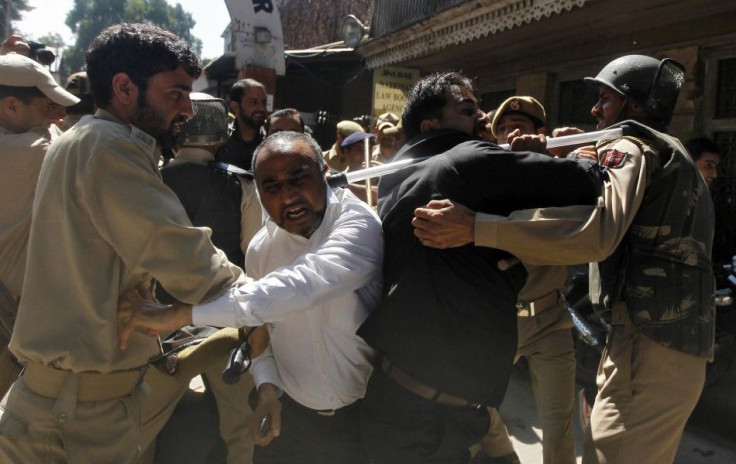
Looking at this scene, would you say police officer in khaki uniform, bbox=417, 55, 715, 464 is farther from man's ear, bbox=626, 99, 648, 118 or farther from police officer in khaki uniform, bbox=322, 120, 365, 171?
police officer in khaki uniform, bbox=322, 120, 365, 171

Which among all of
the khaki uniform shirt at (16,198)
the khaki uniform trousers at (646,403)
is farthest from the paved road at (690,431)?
the khaki uniform shirt at (16,198)

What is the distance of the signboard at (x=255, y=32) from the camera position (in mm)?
7773

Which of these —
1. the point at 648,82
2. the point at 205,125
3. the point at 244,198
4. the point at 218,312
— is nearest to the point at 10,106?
the point at 205,125

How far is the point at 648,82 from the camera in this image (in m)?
2.23

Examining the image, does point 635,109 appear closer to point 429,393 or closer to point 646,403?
point 646,403

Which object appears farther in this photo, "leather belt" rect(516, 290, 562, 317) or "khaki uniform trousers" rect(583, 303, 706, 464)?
"leather belt" rect(516, 290, 562, 317)

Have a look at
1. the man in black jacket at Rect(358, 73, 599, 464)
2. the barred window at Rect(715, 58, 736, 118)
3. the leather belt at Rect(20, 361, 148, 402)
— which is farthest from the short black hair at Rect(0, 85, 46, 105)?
the barred window at Rect(715, 58, 736, 118)

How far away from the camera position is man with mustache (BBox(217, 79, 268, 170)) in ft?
14.1

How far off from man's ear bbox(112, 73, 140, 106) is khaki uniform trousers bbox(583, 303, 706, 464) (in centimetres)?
190

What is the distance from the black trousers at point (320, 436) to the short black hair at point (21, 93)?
2036 millimetres

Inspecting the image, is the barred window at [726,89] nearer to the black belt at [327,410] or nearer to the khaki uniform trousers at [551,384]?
the khaki uniform trousers at [551,384]

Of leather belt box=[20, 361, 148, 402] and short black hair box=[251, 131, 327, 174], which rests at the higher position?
short black hair box=[251, 131, 327, 174]

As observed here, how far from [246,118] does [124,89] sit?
259 cm

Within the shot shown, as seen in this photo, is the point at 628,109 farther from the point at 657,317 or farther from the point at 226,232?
the point at 226,232
